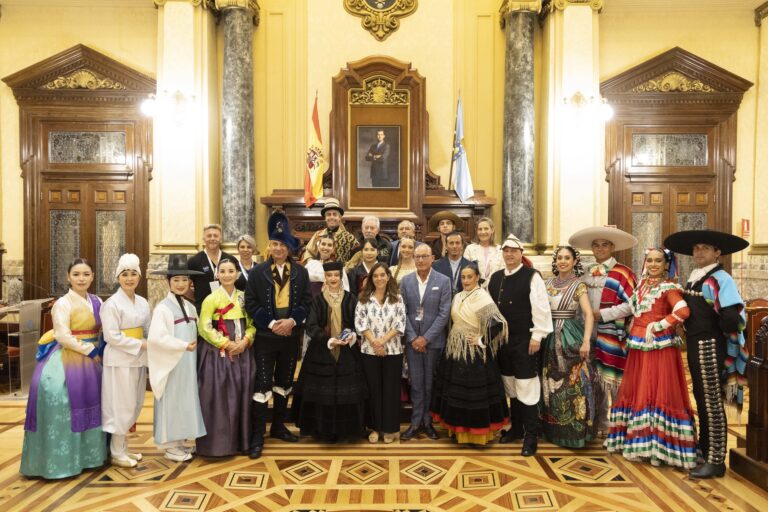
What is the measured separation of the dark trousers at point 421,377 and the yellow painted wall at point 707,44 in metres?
6.24

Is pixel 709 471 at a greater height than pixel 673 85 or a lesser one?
lesser

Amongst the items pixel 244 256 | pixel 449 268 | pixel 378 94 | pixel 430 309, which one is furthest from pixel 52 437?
pixel 378 94

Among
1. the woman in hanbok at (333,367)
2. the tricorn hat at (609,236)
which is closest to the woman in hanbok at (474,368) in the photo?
the woman in hanbok at (333,367)

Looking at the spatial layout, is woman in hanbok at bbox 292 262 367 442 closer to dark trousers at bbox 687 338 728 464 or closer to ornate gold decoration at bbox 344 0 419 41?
dark trousers at bbox 687 338 728 464

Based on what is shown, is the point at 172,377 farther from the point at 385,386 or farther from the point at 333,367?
the point at 385,386

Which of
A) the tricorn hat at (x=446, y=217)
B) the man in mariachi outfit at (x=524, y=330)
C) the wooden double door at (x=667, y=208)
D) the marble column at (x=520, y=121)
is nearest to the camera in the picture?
the man in mariachi outfit at (x=524, y=330)

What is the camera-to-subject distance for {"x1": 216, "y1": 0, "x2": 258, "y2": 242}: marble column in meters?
7.83

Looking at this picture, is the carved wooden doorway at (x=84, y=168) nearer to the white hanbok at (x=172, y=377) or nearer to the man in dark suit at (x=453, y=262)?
the white hanbok at (x=172, y=377)

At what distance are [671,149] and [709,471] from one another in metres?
6.20

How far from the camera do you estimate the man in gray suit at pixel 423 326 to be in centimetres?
435

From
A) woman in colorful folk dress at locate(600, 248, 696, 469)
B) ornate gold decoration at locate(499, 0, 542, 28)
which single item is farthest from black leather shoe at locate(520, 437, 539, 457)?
ornate gold decoration at locate(499, 0, 542, 28)

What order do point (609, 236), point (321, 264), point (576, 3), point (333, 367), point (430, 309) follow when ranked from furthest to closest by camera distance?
point (576, 3), point (321, 264), point (609, 236), point (430, 309), point (333, 367)

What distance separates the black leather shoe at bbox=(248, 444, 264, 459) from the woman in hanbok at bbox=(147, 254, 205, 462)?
0.42 metres

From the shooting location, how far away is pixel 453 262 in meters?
4.75
